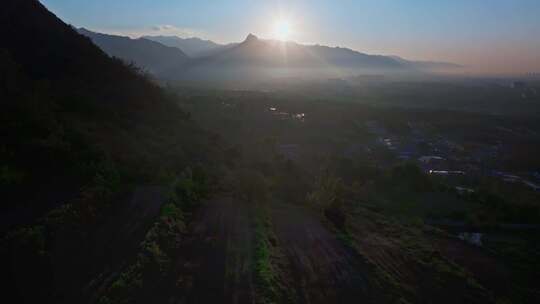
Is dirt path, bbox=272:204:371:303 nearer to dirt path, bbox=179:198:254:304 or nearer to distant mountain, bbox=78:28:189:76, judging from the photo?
dirt path, bbox=179:198:254:304

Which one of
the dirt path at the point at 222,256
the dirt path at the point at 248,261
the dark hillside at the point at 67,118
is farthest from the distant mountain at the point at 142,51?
the dirt path at the point at 248,261

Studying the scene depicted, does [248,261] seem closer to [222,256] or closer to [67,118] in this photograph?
[222,256]

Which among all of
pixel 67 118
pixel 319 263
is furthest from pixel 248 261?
pixel 67 118

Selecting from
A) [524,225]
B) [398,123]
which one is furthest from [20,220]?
[398,123]

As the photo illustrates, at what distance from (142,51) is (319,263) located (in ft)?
524

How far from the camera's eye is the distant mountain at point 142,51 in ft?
452

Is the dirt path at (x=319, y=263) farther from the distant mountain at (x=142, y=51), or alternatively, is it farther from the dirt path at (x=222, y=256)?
the distant mountain at (x=142, y=51)

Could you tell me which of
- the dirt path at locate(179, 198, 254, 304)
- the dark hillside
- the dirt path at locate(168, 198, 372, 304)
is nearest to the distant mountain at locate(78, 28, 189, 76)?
the dark hillside

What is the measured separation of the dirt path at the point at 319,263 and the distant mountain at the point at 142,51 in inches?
4999

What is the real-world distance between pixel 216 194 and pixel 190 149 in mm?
6191

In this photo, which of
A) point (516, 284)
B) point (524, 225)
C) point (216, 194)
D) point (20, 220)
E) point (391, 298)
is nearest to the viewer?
point (20, 220)

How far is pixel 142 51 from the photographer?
155500 millimetres

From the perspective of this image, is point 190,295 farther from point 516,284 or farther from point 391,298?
point 516,284

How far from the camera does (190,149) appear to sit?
20.0 metres
